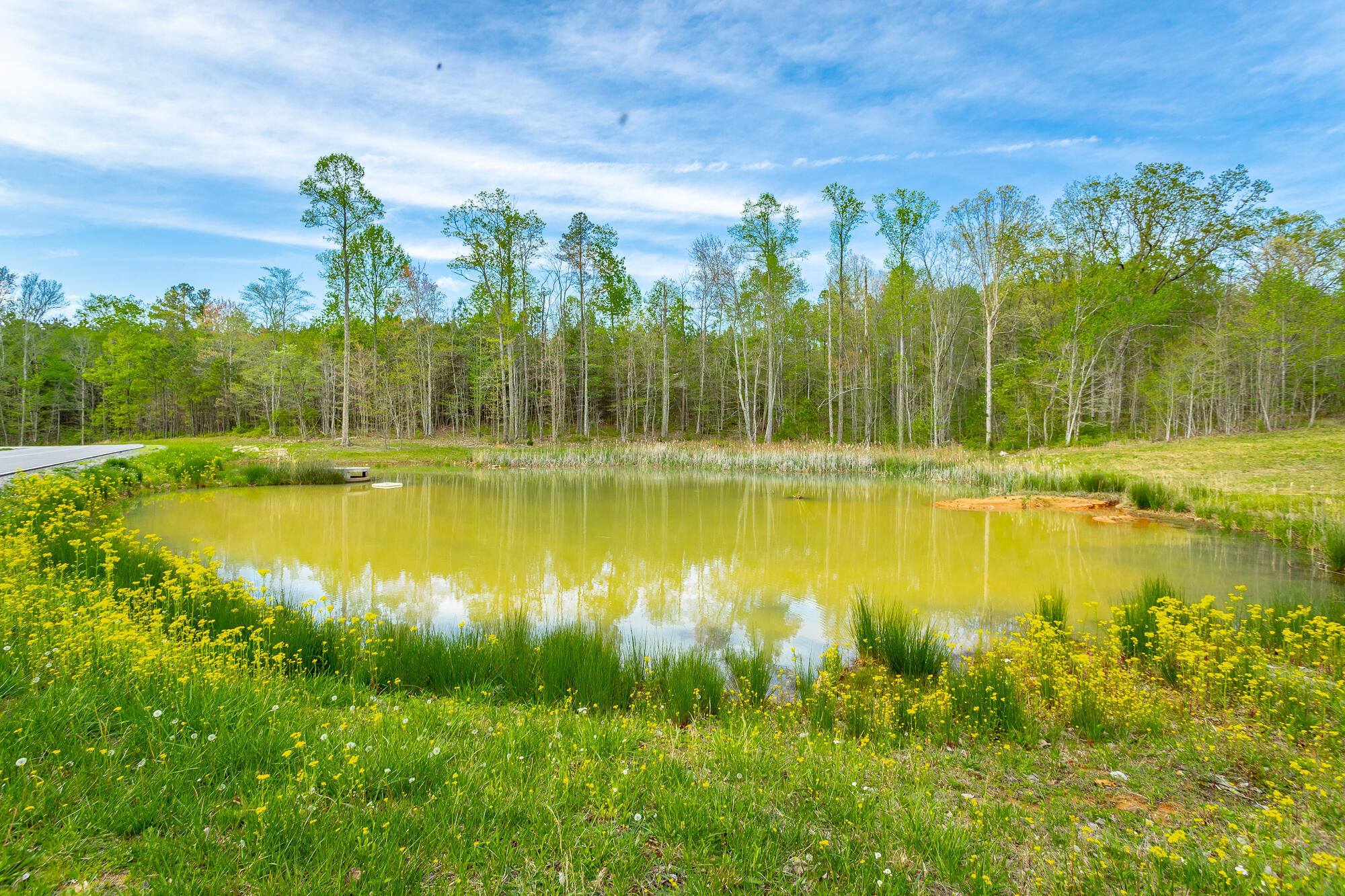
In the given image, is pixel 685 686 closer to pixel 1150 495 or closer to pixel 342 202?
pixel 1150 495

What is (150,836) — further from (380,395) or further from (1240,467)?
(380,395)

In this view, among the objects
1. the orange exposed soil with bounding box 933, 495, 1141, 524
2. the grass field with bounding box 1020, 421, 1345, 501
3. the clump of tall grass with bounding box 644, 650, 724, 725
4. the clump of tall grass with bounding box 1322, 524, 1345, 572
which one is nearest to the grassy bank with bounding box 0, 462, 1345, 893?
the clump of tall grass with bounding box 644, 650, 724, 725

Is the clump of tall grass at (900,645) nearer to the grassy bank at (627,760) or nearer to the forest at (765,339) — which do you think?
the grassy bank at (627,760)

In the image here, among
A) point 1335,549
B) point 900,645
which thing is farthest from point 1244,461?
point 900,645

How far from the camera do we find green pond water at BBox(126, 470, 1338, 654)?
22.1ft

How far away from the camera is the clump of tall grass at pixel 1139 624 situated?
5074 mm

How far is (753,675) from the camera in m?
4.55

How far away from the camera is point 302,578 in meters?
7.74

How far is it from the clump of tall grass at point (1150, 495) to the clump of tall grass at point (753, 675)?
1330cm

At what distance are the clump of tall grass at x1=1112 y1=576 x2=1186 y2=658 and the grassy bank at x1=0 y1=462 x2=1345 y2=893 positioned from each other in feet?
0.32

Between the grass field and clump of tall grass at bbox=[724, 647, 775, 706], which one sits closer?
clump of tall grass at bbox=[724, 647, 775, 706]

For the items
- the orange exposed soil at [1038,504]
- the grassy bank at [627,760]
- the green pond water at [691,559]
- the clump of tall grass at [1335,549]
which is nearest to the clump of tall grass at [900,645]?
the grassy bank at [627,760]

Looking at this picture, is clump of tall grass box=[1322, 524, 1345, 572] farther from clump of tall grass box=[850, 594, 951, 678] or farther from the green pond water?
clump of tall grass box=[850, 594, 951, 678]

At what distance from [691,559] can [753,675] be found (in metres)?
4.79
